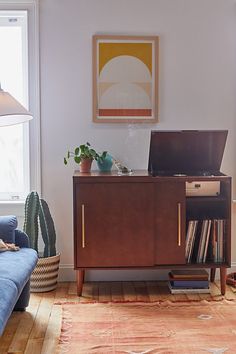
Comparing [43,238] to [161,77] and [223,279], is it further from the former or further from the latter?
[161,77]

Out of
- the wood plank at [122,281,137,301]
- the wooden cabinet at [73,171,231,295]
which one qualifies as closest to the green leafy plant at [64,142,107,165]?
the wooden cabinet at [73,171,231,295]

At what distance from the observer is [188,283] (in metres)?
3.88

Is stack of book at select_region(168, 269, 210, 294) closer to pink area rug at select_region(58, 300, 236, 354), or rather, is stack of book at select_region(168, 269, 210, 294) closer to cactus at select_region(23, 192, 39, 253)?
pink area rug at select_region(58, 300, 236, 354)

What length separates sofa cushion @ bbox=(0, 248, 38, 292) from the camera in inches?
113

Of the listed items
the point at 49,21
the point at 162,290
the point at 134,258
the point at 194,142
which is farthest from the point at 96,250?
the point at 49,21

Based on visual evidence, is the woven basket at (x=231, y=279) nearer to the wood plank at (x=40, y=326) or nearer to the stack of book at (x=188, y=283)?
the stack of book at (x=188, y=283)

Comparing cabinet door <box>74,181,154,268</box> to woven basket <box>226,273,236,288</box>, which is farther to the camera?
woven basket <box>226,273,236,288</box>

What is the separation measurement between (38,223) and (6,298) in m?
1.43

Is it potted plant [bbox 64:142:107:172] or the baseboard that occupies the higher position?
potted plant [bbox 64:142:107:172]

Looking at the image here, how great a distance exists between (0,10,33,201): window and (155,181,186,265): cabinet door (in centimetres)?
113

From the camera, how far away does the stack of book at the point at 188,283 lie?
3861mm

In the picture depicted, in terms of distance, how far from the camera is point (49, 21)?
157 inches

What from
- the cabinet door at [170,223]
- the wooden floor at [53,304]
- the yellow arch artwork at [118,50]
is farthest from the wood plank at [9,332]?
the yellow arch artwork at [118,50]

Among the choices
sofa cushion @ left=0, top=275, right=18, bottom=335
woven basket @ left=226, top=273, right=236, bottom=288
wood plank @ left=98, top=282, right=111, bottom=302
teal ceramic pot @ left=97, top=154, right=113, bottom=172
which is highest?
teal ceramic pot @ left=97, top=154, right=113, bottom=172
